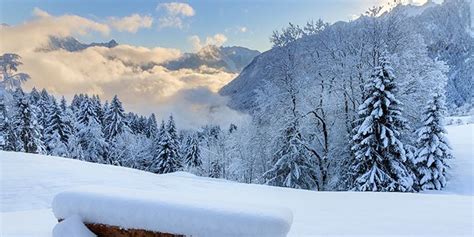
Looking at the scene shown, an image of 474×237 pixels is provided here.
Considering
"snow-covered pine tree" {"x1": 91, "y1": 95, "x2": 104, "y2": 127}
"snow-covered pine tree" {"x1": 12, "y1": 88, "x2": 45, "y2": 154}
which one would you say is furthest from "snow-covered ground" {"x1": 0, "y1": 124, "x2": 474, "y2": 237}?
"snow-covered pine tree" {"x1": 91, "y1": 95, "x2": 104, "y2": 127}

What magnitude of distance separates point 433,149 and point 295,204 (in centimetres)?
1039

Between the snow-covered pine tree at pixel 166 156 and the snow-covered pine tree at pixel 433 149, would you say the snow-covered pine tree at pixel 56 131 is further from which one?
the snow-covered pine tree at pixel 433 149

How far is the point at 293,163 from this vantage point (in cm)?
1870

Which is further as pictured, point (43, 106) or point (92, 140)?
point (43, 106)

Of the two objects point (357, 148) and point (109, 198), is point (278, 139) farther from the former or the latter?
point (109, 198)

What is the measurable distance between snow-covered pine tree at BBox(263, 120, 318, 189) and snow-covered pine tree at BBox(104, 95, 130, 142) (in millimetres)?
32326

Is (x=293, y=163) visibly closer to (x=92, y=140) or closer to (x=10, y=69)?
(x=10, y=69)

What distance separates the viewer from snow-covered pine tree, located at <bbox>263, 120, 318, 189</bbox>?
18594 millimetres

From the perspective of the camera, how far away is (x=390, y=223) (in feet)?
17.1

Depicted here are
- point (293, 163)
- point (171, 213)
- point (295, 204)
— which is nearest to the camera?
point (171, 213)

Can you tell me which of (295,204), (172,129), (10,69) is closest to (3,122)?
(10,69)

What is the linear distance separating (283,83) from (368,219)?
14.3 meters

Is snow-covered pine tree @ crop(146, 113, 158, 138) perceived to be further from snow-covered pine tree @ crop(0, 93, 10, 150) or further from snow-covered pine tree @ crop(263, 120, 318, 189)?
snow-covered pine tree @ crop(263, 120, 318, 189)

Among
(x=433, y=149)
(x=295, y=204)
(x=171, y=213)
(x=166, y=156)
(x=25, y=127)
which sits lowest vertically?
(x=166, y=156)
